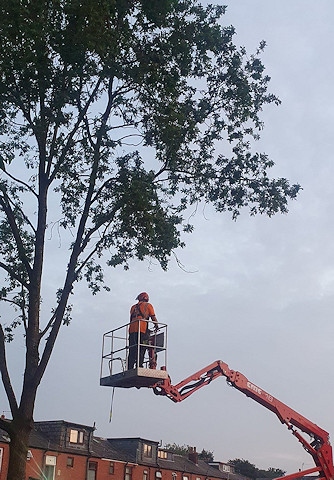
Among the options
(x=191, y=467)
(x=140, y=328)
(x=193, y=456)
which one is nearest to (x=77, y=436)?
(x=191, y=467)

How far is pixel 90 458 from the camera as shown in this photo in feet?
183

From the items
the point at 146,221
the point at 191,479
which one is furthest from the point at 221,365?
the point at 191,479

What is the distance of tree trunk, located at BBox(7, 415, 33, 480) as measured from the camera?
643 inches

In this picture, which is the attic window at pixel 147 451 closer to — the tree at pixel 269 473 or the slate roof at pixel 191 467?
the slate roof at pixel 191 467

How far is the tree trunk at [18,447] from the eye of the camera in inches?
643

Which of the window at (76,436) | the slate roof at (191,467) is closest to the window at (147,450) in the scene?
the slate roof at (191,467)

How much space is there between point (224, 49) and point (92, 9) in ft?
17.4

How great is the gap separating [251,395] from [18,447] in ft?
33.7

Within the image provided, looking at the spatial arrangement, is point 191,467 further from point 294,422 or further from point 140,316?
point 140,316

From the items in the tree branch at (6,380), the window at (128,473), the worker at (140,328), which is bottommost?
the tree branch at (6,380)

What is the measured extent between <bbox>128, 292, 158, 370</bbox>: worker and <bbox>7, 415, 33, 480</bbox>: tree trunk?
3486 mm

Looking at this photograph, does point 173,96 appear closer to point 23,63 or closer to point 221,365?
point 23,63

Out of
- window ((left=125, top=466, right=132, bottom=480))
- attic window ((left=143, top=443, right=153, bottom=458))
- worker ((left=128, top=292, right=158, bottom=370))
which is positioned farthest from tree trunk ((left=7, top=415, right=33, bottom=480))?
attic window ((left=143, top=443, right=153, bottom=458))

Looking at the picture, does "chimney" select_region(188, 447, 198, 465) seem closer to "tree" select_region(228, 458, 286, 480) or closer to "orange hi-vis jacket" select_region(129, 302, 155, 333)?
"tree" select_region(228, 458, 286, 480)
